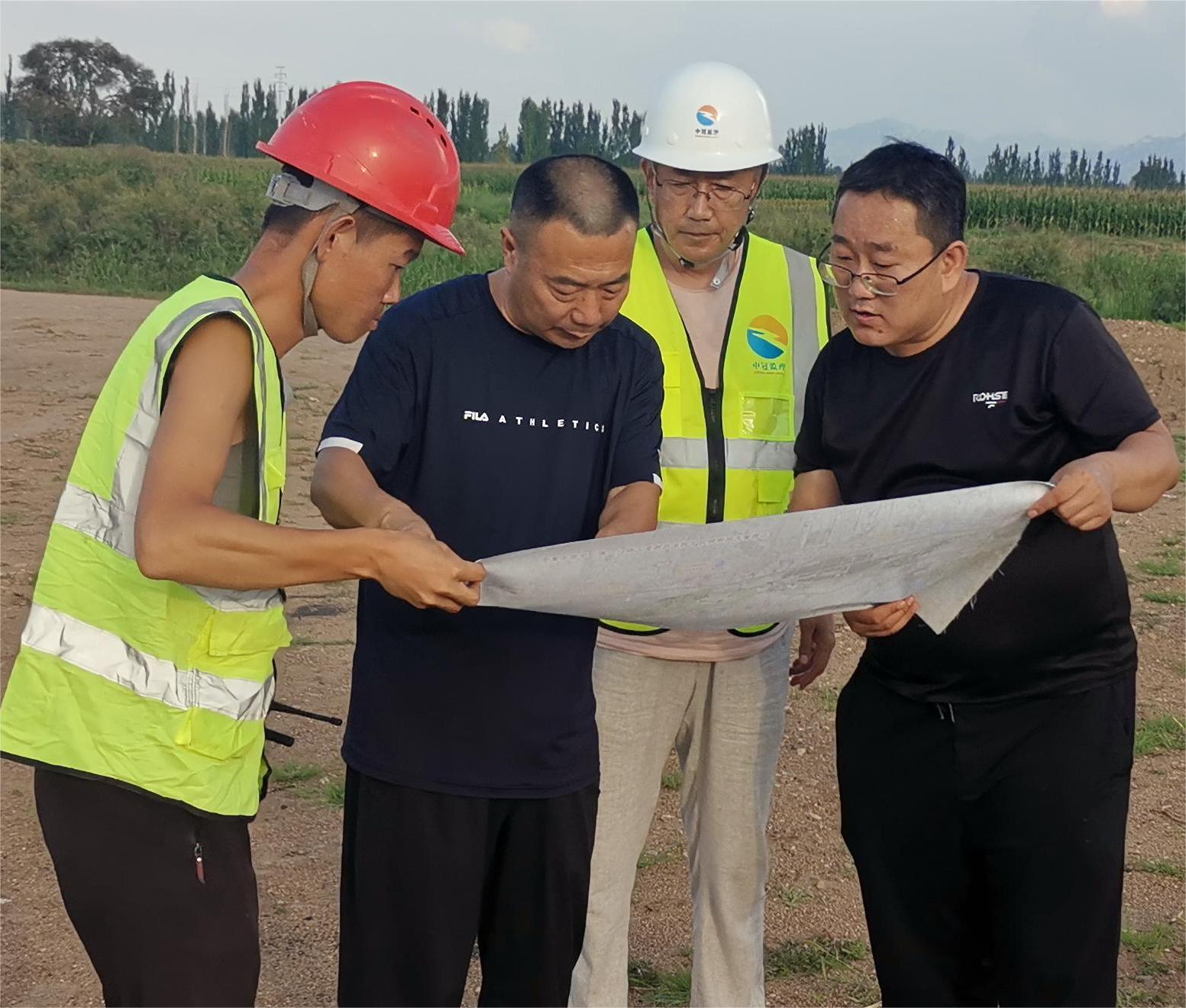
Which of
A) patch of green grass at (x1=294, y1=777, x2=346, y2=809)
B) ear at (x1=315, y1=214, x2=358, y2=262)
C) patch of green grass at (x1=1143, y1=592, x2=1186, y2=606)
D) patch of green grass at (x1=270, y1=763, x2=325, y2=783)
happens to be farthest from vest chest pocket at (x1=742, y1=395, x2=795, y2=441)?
patch of green grass at (x1=1143, y1=592, x2=1186, y2=606)

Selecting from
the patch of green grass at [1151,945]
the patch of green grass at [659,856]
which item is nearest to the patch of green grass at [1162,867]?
the patch of green grass at [1151,945]

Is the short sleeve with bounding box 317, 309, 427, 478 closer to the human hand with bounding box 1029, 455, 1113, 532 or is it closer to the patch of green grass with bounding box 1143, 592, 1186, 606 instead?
the human hand with bounding box 1029, 455, 1113, 532

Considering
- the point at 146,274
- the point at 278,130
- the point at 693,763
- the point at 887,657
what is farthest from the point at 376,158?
the point at 146,274

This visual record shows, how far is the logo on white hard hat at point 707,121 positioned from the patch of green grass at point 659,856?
2.77m

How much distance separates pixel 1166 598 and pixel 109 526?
312 inches

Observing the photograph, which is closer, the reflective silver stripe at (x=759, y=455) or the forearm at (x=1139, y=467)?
the forearm at (x=1139, y=467)

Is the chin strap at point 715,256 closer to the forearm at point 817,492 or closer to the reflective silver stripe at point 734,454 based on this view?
the reflective silver stripe at point 734,454

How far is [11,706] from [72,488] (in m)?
0.42

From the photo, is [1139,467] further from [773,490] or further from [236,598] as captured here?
[236,598]

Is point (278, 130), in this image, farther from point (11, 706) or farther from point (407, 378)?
point (11, 706)

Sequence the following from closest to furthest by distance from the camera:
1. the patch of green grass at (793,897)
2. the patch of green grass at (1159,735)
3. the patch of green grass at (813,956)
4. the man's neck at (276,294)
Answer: the man's neck at (276,294), the patch of green grass at (813,956), the patch of green grass at (793,897), the patch of green grass at (1159,735)

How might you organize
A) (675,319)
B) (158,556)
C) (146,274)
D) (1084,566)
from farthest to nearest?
(146,274) < (675,319) < (1084,566) < (158,556)

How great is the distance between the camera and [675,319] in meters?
3.90

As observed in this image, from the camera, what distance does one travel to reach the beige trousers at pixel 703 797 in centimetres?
392
